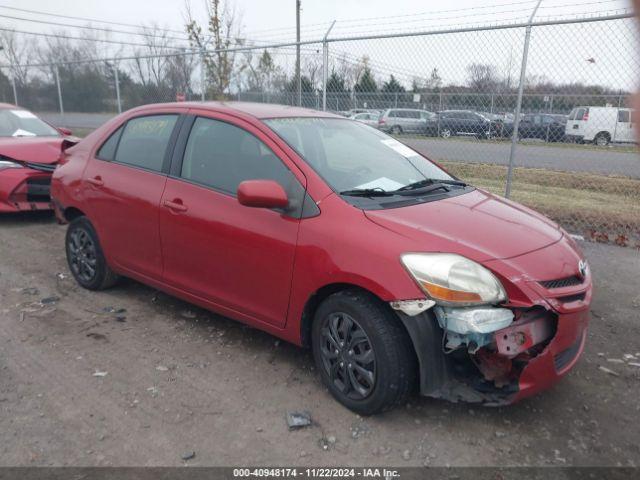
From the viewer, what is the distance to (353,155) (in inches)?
141

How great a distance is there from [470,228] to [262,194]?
1203 mm

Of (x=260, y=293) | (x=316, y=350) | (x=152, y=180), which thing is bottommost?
(x=316, y=350)

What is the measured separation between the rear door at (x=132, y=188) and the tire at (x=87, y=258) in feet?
0.52

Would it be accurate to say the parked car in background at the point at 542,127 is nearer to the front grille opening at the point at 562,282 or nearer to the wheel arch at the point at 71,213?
the front grille opening at the point at 562,282

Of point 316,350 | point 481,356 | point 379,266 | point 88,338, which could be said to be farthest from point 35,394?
point 481,356

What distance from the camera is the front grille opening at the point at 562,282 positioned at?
8.56 ft

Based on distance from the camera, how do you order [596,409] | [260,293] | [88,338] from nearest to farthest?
[596,409], [260,293], [88,338]

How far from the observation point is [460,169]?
870cm

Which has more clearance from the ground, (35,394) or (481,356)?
(481,356)

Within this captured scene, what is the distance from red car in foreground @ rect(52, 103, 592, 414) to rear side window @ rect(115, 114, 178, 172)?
0.02 meters

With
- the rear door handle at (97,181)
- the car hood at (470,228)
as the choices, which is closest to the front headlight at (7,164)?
the rear door handle at (97,181)

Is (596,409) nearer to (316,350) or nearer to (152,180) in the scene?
(316,350)

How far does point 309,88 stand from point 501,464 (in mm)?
7116

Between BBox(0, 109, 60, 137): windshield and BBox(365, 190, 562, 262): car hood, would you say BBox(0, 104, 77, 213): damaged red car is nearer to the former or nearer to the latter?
BBox(0, 109, 60, 137): windshield
